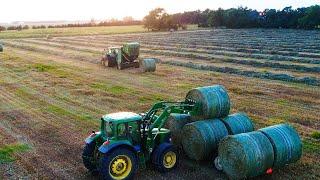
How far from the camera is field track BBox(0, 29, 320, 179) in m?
13.0

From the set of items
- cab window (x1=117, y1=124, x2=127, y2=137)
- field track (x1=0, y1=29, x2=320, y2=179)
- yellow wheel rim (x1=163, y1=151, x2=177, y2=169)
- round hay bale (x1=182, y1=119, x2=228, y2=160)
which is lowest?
field track (x1=0, y1=29, x2=320, y2=179)

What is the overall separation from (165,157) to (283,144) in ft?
10.9

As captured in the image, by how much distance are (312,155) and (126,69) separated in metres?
21.9

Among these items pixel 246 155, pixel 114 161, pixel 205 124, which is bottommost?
pixel 114 161

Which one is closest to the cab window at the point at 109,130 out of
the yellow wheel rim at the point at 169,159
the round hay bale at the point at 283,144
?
the yellow wheel rim at the point at 169,159

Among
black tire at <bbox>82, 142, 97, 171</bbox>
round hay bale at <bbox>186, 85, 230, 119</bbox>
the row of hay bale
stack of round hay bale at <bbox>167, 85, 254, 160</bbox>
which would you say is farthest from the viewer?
round hay bale at <bbox>186, 85, 230, 119</bbox>

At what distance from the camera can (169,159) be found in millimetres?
12430

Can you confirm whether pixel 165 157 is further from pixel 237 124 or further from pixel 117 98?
pixel 117 98

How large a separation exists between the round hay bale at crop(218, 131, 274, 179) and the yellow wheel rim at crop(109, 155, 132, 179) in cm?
261

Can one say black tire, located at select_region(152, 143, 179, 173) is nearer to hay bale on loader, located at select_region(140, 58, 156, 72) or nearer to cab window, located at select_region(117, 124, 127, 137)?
cab window, located at select_region(117, 124, 127, 137)

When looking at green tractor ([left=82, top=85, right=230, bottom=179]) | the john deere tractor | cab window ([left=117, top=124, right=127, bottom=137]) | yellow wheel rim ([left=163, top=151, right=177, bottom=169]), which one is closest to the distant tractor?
the john deere tractor

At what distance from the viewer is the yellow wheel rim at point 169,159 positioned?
12.3 m

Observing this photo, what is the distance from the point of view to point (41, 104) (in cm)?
2139

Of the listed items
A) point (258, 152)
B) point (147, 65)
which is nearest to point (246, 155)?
point (258, 152)
